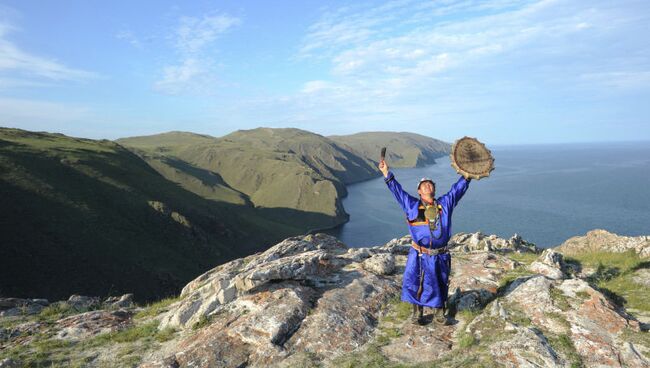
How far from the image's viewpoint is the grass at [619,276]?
1011 centimetres

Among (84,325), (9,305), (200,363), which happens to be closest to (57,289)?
(9,305)

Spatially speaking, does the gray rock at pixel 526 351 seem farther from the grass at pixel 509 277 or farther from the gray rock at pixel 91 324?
the gray rock at pixel 91 324

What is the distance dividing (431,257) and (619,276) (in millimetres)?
8928

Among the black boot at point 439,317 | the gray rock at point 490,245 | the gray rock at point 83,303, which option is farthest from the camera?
the gray rock at point 490,245

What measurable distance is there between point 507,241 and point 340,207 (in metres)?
135

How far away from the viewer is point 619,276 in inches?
501

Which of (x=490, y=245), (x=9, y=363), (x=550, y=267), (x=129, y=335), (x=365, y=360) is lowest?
(x=490, y=245)

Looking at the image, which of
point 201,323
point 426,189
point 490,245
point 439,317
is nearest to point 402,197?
point 426,189

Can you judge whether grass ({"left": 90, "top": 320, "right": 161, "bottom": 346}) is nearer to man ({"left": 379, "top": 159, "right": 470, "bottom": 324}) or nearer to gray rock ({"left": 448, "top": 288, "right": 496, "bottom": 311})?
man ({"left": 379, "top": 159, "right": 470, "bottom": 324})

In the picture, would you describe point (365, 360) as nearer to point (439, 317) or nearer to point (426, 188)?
point (439, 317)

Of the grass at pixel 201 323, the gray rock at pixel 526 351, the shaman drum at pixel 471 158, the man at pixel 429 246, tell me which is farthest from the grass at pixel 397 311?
the grass at pixel 201 323

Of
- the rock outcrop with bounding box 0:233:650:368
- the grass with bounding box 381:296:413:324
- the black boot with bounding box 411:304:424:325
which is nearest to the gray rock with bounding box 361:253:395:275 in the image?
the rock outcrop with bounding box 0:233:650:368

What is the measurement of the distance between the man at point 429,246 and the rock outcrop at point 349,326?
0.70 meters

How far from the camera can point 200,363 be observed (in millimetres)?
7645
